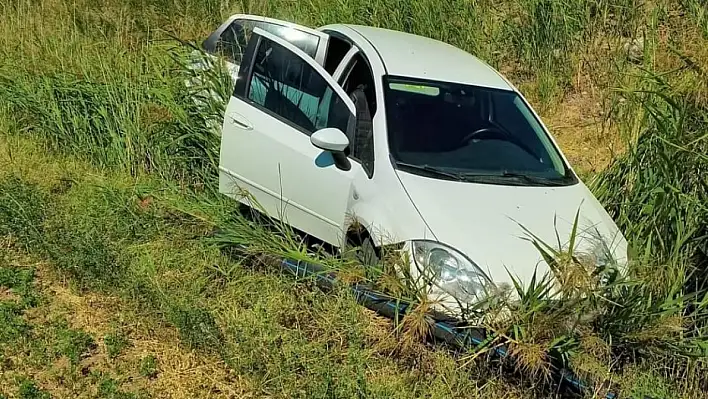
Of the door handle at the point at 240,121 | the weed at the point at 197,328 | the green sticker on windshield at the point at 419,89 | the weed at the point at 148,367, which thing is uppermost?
the green sticker on windshield at the point at 419,89

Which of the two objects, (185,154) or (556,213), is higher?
(556,213)

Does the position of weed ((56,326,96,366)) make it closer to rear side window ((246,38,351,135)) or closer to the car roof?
rear side window ((246,38,351,135))

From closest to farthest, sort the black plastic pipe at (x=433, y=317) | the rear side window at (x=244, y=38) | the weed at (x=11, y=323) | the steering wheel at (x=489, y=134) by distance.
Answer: the black plastic pipe at (x=433, y=317) → the weed at (x=11, y=323) → the steering wheel at (x=489, y=134) → the rear side window at (x=244, y=38)

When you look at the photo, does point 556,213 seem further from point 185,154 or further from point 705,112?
point 185,154

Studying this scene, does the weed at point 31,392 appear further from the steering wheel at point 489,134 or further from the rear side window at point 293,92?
the steering wheel at point 489,134

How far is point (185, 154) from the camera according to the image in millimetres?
7023

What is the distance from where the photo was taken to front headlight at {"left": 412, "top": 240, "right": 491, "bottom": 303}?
433 centimetres

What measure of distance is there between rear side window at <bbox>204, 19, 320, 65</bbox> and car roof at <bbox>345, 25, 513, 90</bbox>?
50 cm

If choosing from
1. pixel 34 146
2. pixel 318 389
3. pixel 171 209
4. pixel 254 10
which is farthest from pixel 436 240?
pixel 254 10

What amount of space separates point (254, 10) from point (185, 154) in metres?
5.64

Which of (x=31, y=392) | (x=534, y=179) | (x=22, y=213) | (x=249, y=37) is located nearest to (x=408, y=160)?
(x=534, y=179)

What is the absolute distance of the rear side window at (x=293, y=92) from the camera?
5652 mm

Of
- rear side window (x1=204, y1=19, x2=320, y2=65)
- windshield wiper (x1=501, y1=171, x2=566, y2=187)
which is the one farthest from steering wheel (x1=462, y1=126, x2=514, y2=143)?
rear side window (x1=204, y1=19, x2=320, y2=65)

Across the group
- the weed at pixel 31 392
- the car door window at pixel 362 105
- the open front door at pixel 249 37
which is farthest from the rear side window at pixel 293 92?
the weed at pixel 31 392
